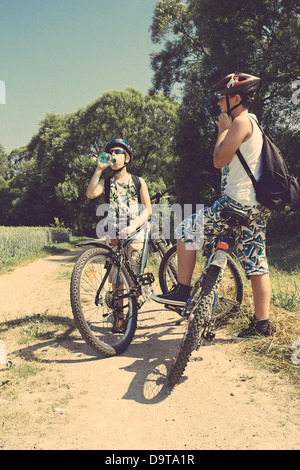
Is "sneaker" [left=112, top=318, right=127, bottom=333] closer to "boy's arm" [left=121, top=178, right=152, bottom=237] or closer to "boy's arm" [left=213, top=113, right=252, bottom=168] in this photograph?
"boy's arm" [left=121, top=178, right=152, bottom=237]

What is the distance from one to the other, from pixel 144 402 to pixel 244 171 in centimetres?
206

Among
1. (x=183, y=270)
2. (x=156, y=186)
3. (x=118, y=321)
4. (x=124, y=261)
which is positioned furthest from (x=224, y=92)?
(x=156, y=186)

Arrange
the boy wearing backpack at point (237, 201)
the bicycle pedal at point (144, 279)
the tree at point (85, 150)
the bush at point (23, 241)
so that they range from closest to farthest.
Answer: the boy wearing backpack at point (237, 201) < the bicycle pedal at point (144, 279) < the bush at point (23, 241) < the tree at point (85, 150)

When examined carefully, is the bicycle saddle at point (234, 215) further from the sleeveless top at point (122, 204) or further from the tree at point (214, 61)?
the tree at point (214, 61)

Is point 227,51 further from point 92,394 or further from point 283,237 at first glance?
point 92,394

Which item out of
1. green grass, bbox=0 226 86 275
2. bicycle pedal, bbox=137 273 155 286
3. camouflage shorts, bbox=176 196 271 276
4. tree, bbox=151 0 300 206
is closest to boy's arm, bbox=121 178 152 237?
bicycle pedal, bbox=137 273 155 286

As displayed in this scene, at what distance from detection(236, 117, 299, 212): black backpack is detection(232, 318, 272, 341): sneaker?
45.6 inches

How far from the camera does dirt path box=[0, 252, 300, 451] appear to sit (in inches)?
88.7

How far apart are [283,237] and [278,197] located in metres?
13.5

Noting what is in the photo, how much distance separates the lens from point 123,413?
2.58 metres

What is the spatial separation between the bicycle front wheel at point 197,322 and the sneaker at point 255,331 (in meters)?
0.91

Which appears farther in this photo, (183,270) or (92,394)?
(183,270)

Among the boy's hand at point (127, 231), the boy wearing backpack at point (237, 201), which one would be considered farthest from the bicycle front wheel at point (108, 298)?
the boy wearing backpack at point (237, 201)

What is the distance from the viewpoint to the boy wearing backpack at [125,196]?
4.06 metres
